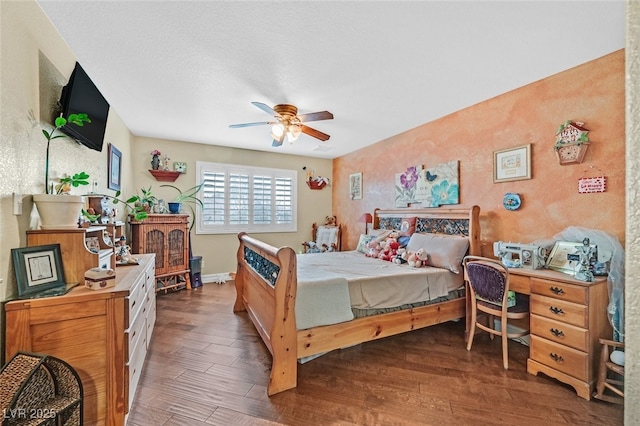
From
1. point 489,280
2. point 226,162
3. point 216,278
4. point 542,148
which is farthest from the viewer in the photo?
point 226,162

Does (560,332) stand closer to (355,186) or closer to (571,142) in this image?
(571,142)

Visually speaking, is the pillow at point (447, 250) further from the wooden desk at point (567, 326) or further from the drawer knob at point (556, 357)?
the drawer knob at point (556, 357)

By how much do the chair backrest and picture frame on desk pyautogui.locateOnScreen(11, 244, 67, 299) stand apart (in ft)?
9.71

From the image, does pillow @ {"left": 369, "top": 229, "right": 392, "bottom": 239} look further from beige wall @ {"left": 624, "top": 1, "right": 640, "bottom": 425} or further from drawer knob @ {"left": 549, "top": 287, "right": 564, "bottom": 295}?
beige wall @ {"left": 624, "top": 1, "right": 640, "bottom": 425}

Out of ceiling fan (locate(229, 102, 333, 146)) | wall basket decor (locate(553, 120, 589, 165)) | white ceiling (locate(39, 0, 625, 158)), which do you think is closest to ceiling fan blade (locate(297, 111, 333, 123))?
ceiling fan (locate(229, 102, 333, 146))

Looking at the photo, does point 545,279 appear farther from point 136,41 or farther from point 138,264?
point 136,41

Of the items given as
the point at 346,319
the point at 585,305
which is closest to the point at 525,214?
the point at 585,305

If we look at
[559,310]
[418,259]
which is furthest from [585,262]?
[418,259]

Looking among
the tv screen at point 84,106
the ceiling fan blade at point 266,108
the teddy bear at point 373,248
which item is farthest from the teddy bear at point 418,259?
the tv screen at point 84,106

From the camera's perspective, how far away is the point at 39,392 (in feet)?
3.77

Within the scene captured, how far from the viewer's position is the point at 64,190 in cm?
181

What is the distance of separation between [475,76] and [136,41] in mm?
2793

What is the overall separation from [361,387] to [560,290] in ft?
5.33

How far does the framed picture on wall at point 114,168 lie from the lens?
3164mm
